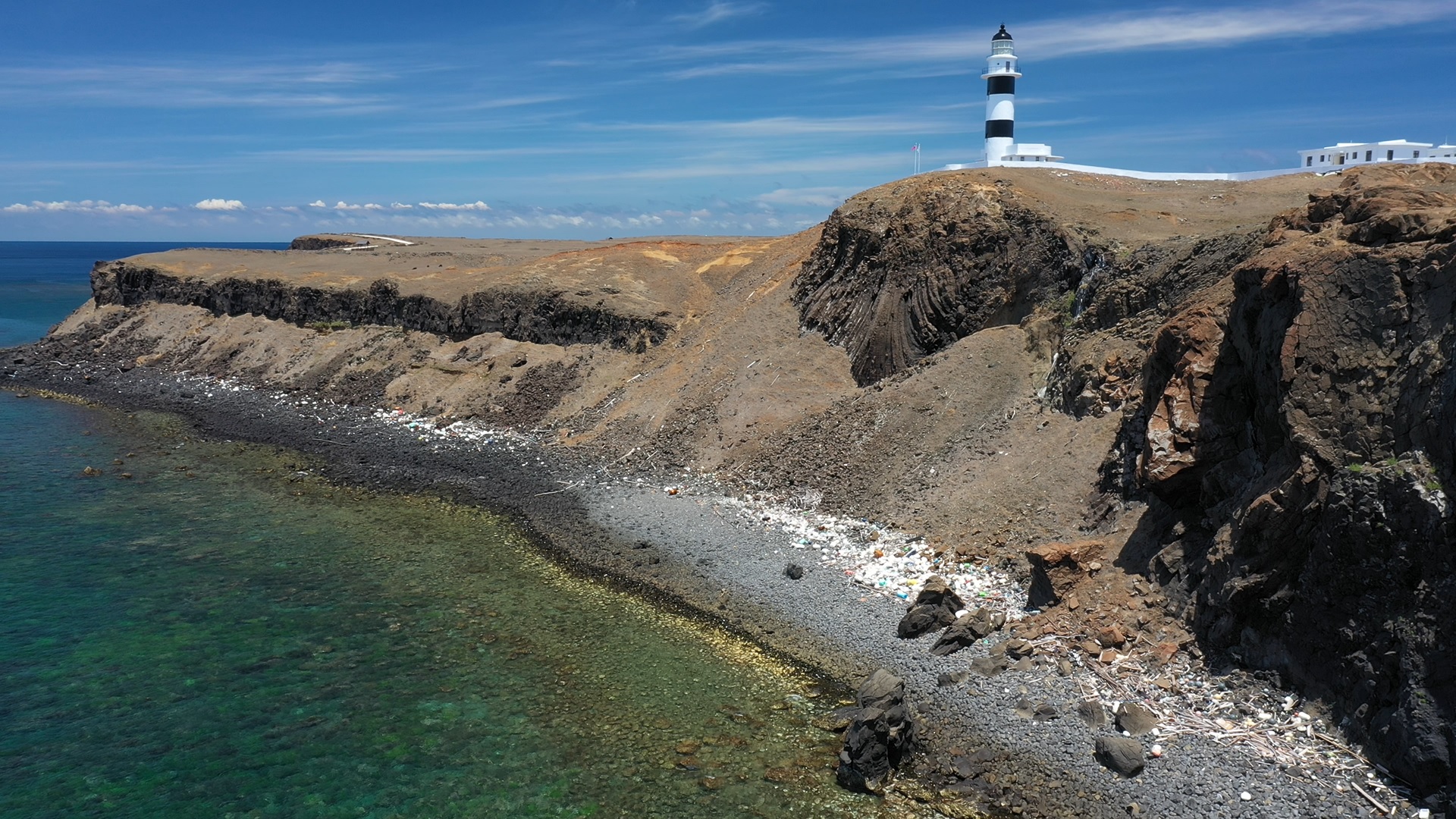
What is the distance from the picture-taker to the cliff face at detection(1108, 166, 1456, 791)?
1184cm

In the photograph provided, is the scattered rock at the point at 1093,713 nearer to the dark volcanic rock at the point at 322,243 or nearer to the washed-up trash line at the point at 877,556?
the washed-up trash line at the point at 877,556

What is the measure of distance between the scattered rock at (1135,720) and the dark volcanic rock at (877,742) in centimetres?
298

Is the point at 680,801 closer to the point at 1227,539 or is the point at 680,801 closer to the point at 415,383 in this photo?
the point at 1227,539

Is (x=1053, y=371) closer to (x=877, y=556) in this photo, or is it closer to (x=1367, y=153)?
(x=877, y=556)

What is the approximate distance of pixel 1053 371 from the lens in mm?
23406

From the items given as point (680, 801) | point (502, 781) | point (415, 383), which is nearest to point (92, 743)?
point (502, 781)

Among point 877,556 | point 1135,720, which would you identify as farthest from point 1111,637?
point 877,556

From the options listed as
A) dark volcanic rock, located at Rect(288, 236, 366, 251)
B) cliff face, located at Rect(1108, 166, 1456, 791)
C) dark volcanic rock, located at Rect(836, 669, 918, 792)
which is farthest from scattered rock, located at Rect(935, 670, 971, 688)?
dark volcanic rock, located at Rect(288, 236, 366, 251)

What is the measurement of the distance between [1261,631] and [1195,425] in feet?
12.5

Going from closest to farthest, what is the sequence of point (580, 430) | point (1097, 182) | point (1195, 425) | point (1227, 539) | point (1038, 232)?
point (1227, 539)
point (1195, 425)
point (1038, 232)
point (580, 430)
point (1097, 182)

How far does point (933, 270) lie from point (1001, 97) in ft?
72.2

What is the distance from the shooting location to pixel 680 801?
1302 centimetres

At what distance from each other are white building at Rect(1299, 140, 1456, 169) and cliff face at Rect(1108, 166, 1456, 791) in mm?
25370

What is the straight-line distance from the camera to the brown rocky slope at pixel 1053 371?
12.8 m
